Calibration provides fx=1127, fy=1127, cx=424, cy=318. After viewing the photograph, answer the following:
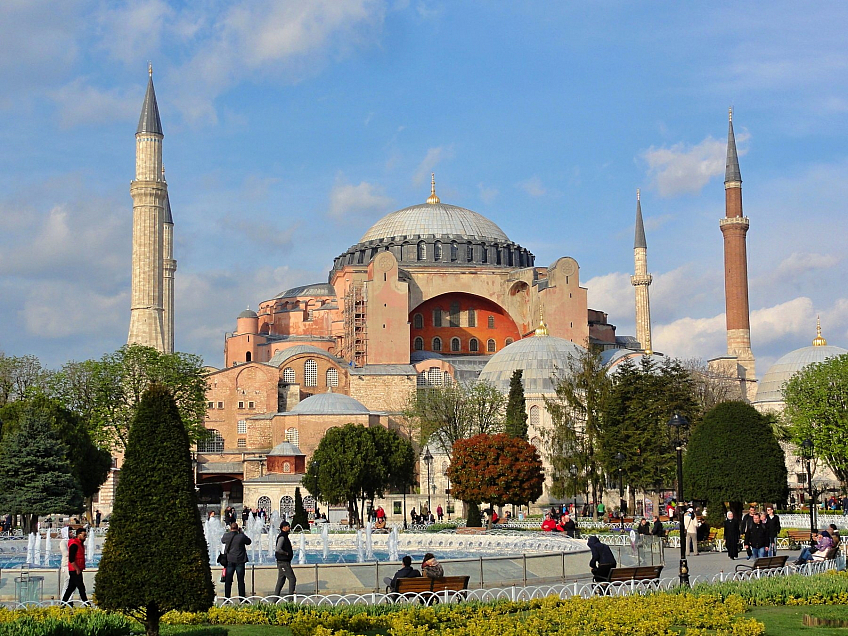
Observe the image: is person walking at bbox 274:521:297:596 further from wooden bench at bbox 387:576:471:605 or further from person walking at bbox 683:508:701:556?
person walking at bbox 683:508:701:556

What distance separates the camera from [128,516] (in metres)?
8.74

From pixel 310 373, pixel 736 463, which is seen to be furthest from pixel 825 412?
pixel 310 373

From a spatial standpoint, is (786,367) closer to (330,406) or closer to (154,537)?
(330,406)

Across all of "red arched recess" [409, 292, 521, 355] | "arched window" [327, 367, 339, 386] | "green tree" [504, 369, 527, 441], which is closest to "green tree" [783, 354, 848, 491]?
"green tree" [504, 369, 527, 441]

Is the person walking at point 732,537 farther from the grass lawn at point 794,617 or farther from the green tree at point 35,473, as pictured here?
the green tree at point 35,473

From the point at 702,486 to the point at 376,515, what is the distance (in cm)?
1320

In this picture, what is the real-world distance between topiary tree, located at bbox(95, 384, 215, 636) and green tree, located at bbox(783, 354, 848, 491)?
26.4 m

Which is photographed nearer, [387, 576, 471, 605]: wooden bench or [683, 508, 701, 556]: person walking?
[387, 576, 471, 605]: wooden bench

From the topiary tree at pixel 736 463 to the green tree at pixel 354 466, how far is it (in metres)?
14.4

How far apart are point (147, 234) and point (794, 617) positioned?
38.5m

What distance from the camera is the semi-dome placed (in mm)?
50156

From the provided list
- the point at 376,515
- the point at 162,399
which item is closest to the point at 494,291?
the point at 376,515

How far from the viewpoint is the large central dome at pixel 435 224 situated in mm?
59500

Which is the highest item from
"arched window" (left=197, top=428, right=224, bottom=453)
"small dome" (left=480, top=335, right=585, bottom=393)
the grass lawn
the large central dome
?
the large central dome
